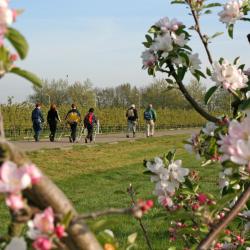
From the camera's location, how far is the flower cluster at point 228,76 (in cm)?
202

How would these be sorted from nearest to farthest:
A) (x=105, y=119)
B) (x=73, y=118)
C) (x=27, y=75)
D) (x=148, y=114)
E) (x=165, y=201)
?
(x=27, y=75), (x=165, y=201), (x=73, y=118), (x=148, y=114), (x=105, y=119)

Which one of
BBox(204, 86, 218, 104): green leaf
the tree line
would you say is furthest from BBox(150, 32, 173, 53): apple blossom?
the tree line

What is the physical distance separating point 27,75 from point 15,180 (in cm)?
33

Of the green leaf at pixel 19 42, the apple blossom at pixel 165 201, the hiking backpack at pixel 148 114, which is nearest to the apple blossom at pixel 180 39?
the apple blossom at pixel 165 201

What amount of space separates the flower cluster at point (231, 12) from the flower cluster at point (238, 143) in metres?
1.41

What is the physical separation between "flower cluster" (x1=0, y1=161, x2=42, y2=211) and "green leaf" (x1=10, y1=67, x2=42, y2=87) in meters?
0.26

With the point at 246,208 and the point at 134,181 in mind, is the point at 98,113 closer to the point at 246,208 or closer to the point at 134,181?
the point at 134,181

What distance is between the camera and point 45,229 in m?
0.90

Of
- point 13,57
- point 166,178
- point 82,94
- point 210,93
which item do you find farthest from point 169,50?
point 82,94

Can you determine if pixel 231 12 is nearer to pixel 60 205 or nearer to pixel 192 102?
pixel 192 102

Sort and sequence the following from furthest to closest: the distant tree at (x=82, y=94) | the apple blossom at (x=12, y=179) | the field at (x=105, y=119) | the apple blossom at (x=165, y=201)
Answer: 1. the distant tree at (x=82, y=94)
2. the field at (x=105, y=119)
3. the apple blossom at (x=165, y=201)
4. the apple blossom at (x=12, y=179)

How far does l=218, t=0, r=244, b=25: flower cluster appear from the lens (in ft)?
8.28

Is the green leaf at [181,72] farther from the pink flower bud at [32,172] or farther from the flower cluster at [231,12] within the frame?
the pink flower bud at [32,172]

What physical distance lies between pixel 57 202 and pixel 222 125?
1.03 meters
